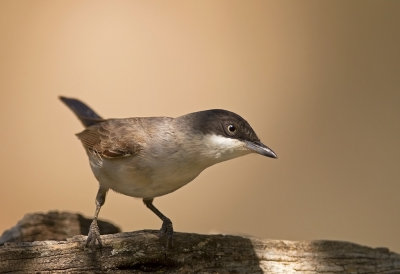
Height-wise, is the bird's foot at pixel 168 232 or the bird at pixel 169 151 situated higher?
→ the bird at pixel 169 151

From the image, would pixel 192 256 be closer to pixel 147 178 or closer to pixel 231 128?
pixel 147 178

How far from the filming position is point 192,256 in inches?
171

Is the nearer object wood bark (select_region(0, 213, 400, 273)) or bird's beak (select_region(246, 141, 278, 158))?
wood bark (select_region(0, 213, 400, 273))

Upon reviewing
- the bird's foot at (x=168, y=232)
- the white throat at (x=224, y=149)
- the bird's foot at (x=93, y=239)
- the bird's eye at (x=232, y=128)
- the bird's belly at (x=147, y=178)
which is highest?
the bird's eye at (x=232, y=128)

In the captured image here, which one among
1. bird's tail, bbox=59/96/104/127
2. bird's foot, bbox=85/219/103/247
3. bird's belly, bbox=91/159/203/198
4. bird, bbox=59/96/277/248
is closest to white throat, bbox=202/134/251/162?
bird, bbox=59/96/277/248

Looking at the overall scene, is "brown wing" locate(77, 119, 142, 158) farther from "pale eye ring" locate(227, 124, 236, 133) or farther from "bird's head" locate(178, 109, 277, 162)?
"pale eye ring" locate(227, 124, 236, 133)

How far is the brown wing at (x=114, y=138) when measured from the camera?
4.59 m

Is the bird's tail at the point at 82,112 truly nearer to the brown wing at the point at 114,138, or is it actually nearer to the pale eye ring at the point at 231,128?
the brown wing at the point at 114,138

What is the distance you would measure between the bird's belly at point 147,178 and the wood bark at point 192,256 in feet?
1.04

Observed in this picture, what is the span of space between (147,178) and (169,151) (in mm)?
256

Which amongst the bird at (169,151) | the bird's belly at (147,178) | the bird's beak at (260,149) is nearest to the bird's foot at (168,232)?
the bird at (169,151)

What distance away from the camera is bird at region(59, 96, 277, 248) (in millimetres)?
4371

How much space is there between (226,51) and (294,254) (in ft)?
14.7

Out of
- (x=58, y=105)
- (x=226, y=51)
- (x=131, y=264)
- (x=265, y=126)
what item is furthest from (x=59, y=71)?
(x=131, y=264)
